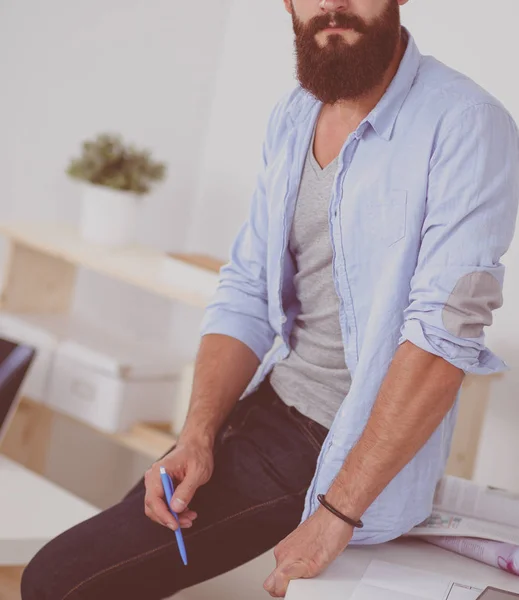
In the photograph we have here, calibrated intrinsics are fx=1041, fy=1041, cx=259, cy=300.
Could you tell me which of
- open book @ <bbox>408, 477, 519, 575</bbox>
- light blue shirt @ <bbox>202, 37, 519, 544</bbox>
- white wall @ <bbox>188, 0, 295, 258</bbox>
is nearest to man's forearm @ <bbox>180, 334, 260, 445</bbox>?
light blue shirt @ <bbox>202, 37, 519, 544</bbox>

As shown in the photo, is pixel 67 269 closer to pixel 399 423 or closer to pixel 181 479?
pixel 181 479

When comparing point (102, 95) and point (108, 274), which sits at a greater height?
point (102, 95)

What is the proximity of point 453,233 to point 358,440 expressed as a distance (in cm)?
28

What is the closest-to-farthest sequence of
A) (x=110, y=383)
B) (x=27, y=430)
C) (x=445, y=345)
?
1. (x=445, y=345)
2. (x=110, y=383)
3. (x=27, y=430)

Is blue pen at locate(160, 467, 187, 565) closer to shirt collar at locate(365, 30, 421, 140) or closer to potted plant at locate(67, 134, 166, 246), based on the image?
shirt collar at locate(365, 30, 421, 140)

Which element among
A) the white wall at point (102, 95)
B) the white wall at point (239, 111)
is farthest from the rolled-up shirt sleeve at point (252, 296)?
the white wall at point (102, 95)

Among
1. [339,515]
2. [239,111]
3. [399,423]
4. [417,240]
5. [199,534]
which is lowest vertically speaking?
[199,534]

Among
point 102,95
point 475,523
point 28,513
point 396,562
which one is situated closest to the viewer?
point 396,562

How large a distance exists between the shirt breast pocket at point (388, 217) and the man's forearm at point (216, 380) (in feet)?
1.15

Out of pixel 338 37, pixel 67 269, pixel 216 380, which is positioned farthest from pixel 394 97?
pixel 67 269

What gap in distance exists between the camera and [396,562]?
1.34 meters

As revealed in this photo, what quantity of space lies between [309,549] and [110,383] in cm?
118

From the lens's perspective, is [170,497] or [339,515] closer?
[339,515]

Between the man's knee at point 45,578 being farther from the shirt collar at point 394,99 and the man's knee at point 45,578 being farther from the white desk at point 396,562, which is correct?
the shirt collar at point 394,99
